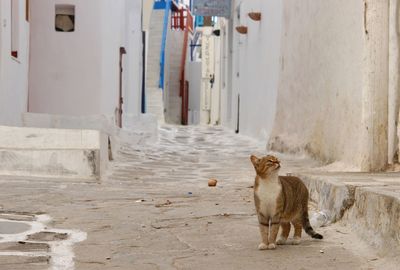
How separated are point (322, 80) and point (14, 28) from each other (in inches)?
175

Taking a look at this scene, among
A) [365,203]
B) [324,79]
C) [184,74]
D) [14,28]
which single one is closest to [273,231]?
[365,203]

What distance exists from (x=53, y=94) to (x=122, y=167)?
10.2 ft

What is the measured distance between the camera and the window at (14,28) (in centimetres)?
1051

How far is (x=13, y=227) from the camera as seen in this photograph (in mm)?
4273

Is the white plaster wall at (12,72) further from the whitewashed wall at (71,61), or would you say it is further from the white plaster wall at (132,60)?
the white plaster wall at (132,60)

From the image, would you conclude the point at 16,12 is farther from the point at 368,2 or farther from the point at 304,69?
the point at 368,2

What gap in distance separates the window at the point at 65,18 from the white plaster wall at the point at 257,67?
3.62 metres

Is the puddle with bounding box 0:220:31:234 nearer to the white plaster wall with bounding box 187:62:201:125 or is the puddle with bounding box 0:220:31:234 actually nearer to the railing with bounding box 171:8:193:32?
the railing with bounding box 171:8:193:32

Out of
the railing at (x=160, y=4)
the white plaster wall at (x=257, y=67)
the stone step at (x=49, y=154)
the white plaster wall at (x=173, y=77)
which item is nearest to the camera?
the stone step at (x=49, y=154)

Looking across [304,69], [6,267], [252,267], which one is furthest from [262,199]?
[304,69]

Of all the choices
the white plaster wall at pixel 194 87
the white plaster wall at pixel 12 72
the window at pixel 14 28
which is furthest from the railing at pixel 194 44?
the window at pixel 14 28

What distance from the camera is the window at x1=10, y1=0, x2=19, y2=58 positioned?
34.5 feet

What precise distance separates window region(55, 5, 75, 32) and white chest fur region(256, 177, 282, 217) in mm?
9451

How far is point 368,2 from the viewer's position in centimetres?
606
